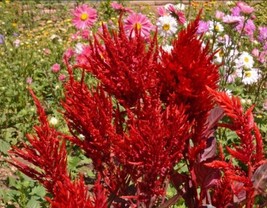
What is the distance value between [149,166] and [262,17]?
4.40m

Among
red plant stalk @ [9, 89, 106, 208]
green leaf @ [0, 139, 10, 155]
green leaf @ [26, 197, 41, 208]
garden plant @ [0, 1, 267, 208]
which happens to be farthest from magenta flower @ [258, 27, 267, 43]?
red plant stalk @ [9, 89, 106, 208]

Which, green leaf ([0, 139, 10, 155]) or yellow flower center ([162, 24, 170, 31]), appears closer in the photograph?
green leaf ([0, 139, 10, 155])

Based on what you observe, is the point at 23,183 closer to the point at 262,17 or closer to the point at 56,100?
the point at 56,100

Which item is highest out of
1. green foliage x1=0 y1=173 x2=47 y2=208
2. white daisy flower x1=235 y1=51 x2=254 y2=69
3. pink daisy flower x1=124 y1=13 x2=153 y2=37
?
pink daisy flower x1=124 y1=13 x2=153 y2=37

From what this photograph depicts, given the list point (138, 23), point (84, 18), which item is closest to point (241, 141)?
point (138, 23)

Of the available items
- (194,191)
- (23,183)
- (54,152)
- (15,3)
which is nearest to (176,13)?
(23,183)

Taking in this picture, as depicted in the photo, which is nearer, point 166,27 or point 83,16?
point 166,27

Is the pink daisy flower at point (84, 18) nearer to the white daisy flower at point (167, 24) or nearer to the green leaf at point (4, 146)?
the white daisy flower at point (167, 24)

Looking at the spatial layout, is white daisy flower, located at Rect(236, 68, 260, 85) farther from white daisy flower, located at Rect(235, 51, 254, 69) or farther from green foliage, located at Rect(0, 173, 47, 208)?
green foliage, located at Rect(0, 173, 47, 208)

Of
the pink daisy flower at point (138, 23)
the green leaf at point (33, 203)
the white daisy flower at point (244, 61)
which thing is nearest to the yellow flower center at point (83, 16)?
the pink daisy flower at point (138, 23)

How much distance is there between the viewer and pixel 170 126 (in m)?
1.34

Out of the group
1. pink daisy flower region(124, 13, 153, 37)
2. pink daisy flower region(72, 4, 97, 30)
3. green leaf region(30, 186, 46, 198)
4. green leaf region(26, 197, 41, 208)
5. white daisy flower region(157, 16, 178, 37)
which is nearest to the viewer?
green leaf region(26, 197, 41, 208)

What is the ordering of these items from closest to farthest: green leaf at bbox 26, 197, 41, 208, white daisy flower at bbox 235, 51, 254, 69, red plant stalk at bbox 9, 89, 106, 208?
1. red plant stalk at bbox 9, 89, 106, 208
2. green leaf at bbox 26, 197, 41, 208
3. white daisy flower at bbox 235, 51, 254, 69

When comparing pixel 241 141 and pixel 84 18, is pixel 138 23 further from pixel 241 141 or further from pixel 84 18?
pixel 241 141
